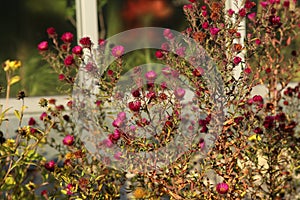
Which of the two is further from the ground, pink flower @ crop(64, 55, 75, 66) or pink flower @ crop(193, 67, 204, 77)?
pink flower @ crop(64, 55, 75, 66)

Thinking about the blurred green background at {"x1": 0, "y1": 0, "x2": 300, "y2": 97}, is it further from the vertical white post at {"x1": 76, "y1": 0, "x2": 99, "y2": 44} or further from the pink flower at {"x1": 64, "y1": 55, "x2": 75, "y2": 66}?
the pink flower at {"x1": 64, "y1": 55, "x2": 75, "y2": 66}

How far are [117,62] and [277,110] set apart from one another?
59.3 inches

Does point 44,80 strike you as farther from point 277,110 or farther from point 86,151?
point 277,110

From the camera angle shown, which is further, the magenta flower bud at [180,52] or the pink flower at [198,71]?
the magenta flower bud at [180,52]

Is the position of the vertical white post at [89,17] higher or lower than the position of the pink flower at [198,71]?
higher

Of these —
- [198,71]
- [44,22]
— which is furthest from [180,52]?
[44,22]

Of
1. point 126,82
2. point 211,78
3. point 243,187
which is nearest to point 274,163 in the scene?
point 243,187

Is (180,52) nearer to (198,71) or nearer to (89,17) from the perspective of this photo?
(198,71)

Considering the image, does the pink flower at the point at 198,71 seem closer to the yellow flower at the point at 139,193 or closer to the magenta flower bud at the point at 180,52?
the magenta flower bud at the point at 180,52

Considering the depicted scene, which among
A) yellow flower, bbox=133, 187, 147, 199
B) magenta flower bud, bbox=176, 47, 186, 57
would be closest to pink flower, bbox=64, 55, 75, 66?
magenta flower bud, bbox=176, 47, 186, 57

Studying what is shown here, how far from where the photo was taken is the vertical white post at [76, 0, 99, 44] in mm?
4938

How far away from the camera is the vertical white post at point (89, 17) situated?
4.94m

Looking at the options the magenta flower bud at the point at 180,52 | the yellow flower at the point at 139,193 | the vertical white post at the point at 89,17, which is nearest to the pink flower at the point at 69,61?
the magenta flower bud at the point at 180,52

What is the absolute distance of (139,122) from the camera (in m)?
3.08
